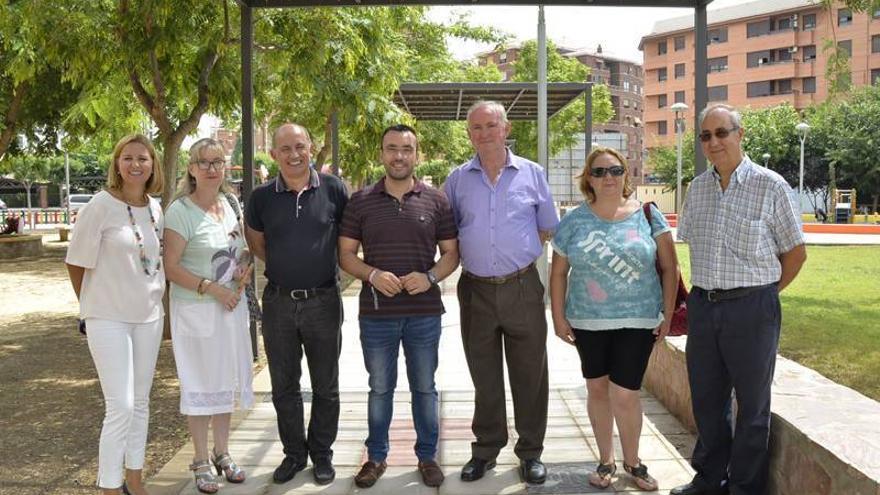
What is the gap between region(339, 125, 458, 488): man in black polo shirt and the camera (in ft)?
13.5

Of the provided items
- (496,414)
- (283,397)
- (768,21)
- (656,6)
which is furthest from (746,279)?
(768,21)

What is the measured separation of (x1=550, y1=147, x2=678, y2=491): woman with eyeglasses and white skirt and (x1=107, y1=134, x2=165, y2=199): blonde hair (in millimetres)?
2025

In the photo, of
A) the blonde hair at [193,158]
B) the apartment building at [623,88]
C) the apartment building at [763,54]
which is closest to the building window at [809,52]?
the apartment building at [763,54]

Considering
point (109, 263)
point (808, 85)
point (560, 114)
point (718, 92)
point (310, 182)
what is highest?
point (718, 92)

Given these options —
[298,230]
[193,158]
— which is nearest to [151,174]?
[193,158]

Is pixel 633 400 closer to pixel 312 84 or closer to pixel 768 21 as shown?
pixel 312 84

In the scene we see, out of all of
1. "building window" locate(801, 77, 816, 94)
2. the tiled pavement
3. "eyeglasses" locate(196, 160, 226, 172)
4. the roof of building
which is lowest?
the tiled pavement

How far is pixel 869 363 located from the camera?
7297 mm

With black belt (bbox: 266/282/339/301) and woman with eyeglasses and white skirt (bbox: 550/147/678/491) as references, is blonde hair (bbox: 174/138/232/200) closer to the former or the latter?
black belt (bbox: 266/282/339/301)

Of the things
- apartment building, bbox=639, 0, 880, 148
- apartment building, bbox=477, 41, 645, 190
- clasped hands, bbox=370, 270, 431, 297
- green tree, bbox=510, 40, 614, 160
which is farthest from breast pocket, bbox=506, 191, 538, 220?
apartment building, bbox=477, 41, 645, 190

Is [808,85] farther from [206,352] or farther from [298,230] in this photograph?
[206,352]

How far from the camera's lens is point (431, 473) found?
434 cm

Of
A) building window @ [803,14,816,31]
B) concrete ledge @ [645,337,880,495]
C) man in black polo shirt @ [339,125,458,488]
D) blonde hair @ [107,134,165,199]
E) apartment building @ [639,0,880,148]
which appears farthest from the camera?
building window @ [803,14,816,31]

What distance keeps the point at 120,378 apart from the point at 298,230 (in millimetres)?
1111
